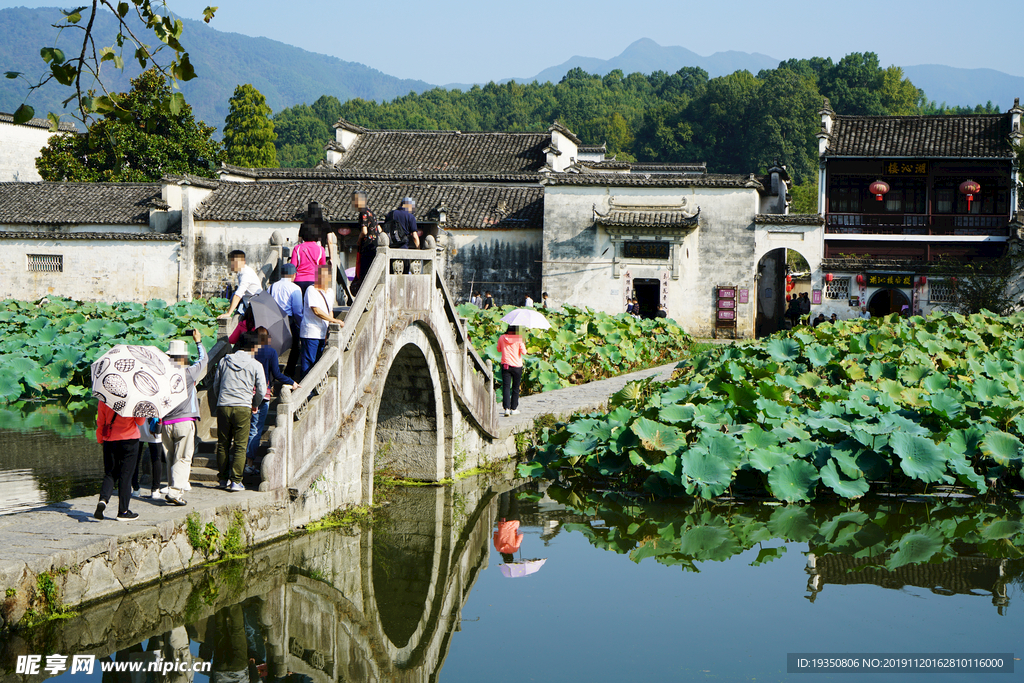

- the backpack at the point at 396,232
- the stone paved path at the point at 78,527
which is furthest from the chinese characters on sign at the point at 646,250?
the stone paved path at the point at 78,527

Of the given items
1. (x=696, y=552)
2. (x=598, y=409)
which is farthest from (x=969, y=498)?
(x=598, y=409)

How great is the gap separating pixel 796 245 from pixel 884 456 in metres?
19.3

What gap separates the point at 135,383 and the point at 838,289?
25635mm

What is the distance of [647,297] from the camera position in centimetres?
2950

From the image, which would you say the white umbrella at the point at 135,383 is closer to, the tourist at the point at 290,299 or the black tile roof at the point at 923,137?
the tourist at the point at 290,299

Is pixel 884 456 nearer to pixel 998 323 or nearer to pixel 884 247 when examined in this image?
pixel 998 323

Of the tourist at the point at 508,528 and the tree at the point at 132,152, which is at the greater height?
the tree at the point at 132,152

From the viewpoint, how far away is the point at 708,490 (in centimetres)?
1005

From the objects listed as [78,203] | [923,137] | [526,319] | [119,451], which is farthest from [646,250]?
[119,451]

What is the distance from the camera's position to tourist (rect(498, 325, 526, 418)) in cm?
1303

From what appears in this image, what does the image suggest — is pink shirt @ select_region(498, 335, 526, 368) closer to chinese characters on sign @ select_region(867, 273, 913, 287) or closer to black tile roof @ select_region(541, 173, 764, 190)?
black tile roof @ select_region(541, 173, 764, 190)

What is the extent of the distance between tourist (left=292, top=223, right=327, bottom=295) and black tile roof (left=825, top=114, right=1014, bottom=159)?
25.6 meters

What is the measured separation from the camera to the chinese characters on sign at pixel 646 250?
28.5 metres

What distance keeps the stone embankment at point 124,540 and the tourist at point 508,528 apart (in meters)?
1.68
